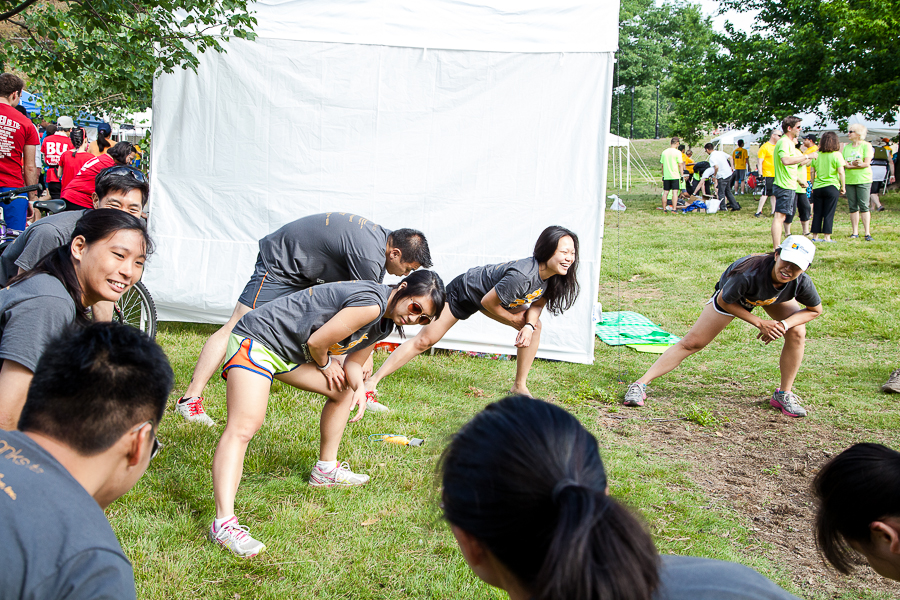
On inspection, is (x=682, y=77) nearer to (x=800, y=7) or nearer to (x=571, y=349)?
(x=800, y=7)

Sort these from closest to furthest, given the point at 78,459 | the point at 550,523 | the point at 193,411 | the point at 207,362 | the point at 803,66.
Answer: the point at 550,523
the point at 78,459
the point at 193,411
the point at 207,362
the point at 803,66

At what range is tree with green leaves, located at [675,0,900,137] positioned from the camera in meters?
18.4

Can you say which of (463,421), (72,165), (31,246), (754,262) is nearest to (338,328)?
(31,246)

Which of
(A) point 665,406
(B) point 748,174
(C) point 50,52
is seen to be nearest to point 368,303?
(C) point 50,52

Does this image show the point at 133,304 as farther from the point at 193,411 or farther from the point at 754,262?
the point at 754,262

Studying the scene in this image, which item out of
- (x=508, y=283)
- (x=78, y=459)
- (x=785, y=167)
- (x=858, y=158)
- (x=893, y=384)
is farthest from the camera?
(x=858, y=158)

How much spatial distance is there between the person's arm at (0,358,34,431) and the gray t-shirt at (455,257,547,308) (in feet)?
11.5

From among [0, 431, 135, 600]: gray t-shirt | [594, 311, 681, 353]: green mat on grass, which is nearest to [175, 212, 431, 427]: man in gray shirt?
[594, 311, 681, 353]: green mat on grass

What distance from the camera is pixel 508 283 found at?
17.0 feet

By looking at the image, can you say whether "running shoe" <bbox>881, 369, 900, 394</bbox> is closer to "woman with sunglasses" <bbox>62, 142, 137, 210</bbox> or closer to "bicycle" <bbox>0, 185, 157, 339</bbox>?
"bicycle" <bbox>0, 185, 157, 339</bbox>

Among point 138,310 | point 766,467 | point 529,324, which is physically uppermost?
point 529,324

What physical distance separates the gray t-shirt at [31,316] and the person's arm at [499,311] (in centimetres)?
343

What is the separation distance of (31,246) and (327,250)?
1975 mm

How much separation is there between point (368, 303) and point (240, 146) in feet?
13.3
